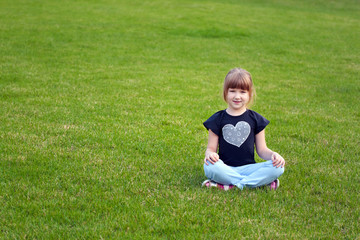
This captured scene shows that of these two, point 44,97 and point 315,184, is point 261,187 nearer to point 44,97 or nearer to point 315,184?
point 315,184

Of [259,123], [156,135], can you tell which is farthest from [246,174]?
[156,135]

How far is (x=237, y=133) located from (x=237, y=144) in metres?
0.16

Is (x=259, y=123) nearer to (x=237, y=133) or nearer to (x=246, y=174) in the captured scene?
(x=237, y=133)

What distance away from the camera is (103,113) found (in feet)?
26.7

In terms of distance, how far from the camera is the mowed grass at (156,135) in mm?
4168

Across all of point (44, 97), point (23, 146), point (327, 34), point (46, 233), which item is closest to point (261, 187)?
point (46, 233)

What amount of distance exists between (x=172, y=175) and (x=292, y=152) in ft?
7.40

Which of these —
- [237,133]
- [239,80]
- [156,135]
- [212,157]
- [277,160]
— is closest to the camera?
[277,160]

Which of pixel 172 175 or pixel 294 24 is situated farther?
pixel 294 24

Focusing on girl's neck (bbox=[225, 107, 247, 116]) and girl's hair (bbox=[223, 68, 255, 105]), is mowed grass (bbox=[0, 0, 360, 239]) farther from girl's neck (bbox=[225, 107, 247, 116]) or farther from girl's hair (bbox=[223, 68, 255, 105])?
girl's hair (bbox=[223, 68, 255, 105])

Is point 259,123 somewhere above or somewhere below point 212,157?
above

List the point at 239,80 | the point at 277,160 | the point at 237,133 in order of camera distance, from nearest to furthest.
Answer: the point at 277,160 < the point at 239,80 < the point at 237,133

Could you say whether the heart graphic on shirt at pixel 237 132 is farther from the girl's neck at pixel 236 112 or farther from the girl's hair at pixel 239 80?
the girl's hair at pixel 239 80

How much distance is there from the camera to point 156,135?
275 inches
